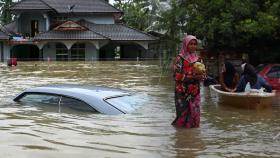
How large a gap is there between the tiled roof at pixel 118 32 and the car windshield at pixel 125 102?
42.9m

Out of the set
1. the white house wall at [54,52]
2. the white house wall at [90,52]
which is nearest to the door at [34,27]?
the white house wall at [54,52]

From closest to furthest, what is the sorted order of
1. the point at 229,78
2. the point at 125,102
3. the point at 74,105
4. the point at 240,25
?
the point at 74,105 < the point at 125,102 < the point at 229,78 < the point at 240,25

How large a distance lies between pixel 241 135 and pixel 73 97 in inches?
137

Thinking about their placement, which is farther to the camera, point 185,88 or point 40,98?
point 40,98

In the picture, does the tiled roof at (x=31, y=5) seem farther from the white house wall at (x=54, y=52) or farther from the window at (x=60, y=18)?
the white house wall at (x=54, y=52)

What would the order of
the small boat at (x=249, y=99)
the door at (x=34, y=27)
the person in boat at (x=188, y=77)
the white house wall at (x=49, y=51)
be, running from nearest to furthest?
the person in boat at (x=188, y=77) < the small boat at (x=249, y=99) < the white house wall at (x=49, y=51) < the door at (x=34, y=27)

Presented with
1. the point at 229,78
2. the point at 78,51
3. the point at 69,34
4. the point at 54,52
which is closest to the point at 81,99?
the point at 229,78

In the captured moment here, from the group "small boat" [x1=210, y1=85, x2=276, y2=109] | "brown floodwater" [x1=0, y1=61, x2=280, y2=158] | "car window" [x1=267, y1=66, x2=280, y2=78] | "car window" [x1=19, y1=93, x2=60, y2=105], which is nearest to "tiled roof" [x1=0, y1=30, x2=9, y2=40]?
"car window" [x1=267, y1=66, x2=280, y2=78]

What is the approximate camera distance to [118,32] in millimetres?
57094

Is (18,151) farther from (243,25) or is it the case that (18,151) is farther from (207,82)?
(243,25)

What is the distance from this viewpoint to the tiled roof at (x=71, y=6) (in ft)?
192

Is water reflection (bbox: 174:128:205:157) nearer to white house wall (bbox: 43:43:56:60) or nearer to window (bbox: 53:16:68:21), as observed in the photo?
white house wall (bbox: 43:43:56:60)

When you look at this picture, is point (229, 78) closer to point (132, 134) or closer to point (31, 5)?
point (132, 134)

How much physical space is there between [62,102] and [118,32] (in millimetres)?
46323
